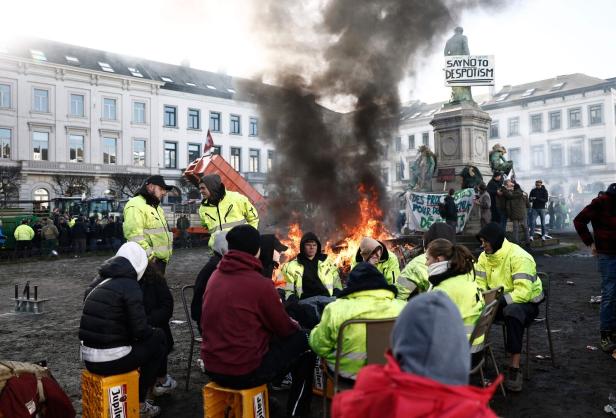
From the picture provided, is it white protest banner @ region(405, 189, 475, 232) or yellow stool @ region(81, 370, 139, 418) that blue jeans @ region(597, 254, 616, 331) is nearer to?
yellow stool @ region(81, 370, 139, 418)

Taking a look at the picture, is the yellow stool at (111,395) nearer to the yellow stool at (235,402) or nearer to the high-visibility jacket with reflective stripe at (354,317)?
the yellow stool at (235,402)

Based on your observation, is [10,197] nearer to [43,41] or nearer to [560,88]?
[43,41]

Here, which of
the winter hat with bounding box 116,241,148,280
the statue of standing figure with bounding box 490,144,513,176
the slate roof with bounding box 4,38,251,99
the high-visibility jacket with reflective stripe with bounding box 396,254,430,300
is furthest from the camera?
the slate roof with bounding box 4,38,251,99

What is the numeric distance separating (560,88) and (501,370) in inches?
2259

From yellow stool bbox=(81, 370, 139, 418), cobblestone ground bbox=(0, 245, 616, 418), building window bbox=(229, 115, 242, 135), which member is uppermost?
building window bbox=(229, 115, 242, 135)

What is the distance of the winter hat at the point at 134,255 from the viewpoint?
375 cm

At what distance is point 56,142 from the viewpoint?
4000 cm

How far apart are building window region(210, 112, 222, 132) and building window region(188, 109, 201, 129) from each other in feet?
4.51

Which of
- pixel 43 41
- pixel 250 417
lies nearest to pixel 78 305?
pixel 250 417

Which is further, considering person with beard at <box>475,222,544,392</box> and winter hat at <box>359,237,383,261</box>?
winter hat at <box>359,237,383,261</box>

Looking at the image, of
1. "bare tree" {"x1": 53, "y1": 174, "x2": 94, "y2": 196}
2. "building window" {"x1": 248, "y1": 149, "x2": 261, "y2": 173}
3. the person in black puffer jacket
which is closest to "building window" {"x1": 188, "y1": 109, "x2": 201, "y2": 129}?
"building window" {"x1": 248, "y1": 149, "x2": 261, "y2": 173}

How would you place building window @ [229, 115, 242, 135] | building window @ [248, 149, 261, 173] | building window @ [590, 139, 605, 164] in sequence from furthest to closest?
building window @ [248, 149, 261, 173] < building window @ [590, 139, 605, 164] < building window @ [229, 115, 242, 135]

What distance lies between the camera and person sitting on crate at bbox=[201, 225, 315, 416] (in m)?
3.32

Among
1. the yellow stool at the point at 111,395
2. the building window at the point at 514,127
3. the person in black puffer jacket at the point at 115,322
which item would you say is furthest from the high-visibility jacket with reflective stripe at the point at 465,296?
the building window at the point at 514,127
